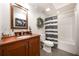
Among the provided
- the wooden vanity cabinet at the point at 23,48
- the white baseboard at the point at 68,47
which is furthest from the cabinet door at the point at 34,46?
the white baseboard at the point at 68,47

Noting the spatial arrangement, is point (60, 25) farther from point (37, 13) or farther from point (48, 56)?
point (48, 56)

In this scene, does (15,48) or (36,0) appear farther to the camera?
(36,0)

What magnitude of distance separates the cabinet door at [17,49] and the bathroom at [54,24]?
0.92 ft

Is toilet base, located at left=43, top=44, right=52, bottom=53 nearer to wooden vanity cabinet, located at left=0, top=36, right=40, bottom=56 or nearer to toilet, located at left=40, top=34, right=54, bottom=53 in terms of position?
toilet, located at left=40, top=34, right=54, bottom=53

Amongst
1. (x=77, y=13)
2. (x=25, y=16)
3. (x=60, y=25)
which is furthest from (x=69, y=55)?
(x=25, y=16)

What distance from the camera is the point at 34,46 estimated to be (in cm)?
152

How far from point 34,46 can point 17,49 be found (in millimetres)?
368

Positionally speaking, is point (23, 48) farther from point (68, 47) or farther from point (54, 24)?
point (68, 47)

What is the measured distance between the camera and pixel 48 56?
133cm

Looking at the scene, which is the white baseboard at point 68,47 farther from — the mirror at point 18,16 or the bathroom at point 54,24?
the mirror at point 18,16

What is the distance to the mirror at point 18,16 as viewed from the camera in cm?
146

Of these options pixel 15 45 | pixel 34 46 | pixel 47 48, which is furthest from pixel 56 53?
pixel 15 45

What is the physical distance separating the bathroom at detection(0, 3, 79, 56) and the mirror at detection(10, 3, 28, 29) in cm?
6

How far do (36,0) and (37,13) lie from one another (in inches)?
8.4
